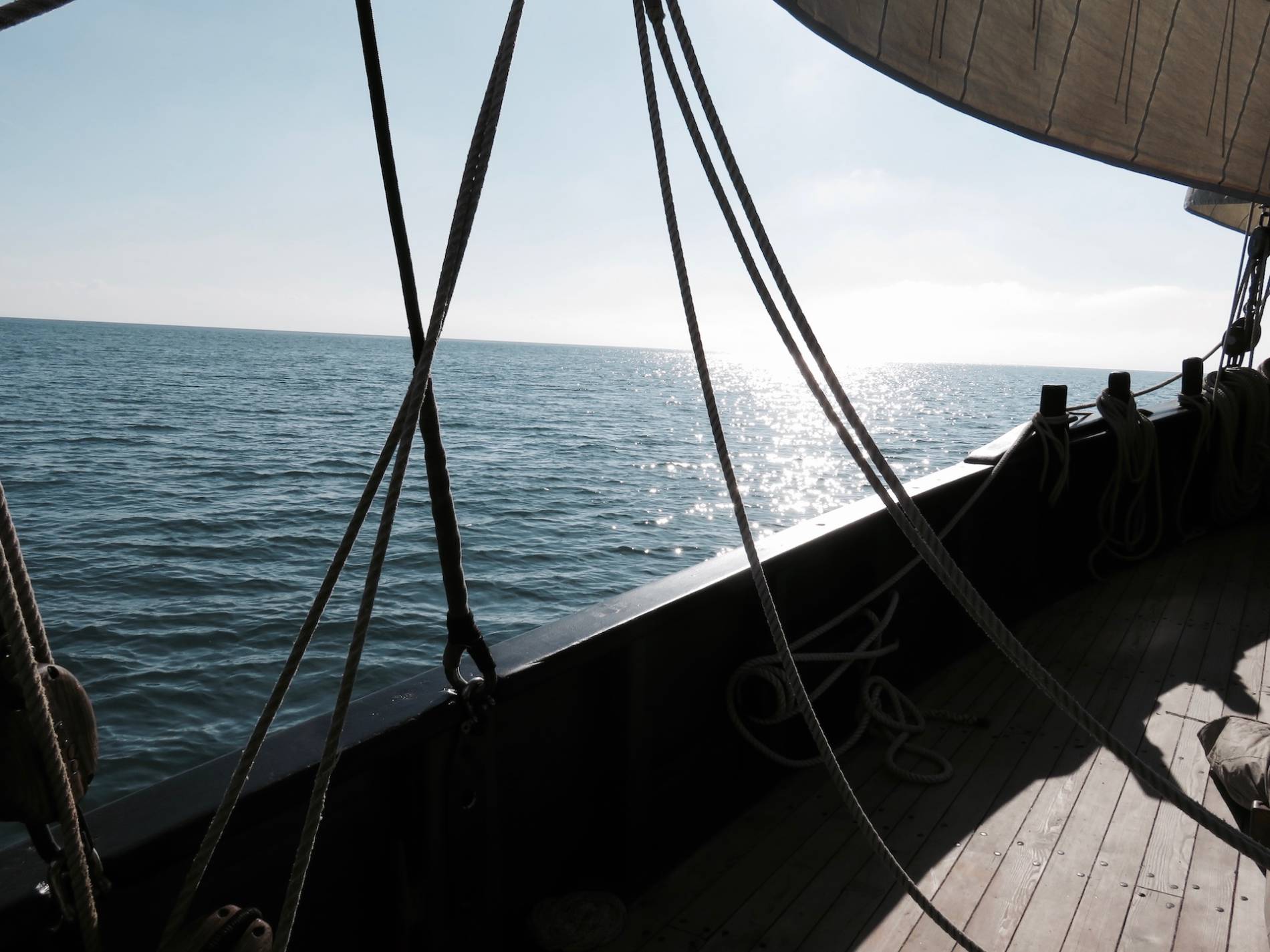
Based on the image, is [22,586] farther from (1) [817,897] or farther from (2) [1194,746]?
(2) [1194,746]

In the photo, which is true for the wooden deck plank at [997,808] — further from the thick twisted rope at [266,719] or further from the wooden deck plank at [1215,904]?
the thick twisted rope at [266,719]

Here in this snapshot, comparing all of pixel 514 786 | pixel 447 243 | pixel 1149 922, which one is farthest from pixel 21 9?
pixel 1149 922

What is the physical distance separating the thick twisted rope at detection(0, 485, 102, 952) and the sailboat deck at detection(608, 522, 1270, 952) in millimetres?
1229

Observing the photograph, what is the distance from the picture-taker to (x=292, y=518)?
1484 cm

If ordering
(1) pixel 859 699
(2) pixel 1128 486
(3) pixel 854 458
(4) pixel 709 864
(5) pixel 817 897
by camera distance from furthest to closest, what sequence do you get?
(2) pixel 1128 486 < (1) pixel 859 699 < (4) pixel 709 864 < (5) pixel 817 897 < (3) pixel 854 458

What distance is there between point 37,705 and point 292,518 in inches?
586

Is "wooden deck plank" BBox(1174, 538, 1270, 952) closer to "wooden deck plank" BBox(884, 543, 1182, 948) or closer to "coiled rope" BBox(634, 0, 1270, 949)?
"wooden deck plank" BBox(884, 543, 1182, 948)

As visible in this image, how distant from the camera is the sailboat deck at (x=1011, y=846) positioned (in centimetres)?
192

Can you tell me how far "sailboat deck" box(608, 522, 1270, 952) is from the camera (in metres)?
1.92

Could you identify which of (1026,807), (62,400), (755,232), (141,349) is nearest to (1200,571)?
(1026,807)

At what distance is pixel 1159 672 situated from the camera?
333cm

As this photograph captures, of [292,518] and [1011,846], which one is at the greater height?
[1011,846]

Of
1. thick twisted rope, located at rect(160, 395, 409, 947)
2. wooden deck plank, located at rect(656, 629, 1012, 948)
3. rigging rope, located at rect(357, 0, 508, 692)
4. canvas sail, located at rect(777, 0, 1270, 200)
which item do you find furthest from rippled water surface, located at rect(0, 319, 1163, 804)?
canvas sail, located at rect(777, 0, 1270, 200)

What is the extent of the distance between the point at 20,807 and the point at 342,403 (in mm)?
41250
